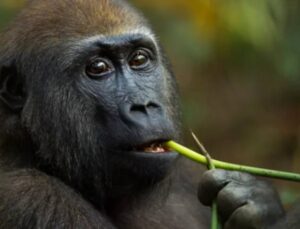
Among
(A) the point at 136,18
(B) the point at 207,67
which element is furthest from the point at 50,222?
(B) the point at 207,67

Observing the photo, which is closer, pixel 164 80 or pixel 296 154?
pixel 164 80

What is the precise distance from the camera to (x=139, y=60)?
491cm

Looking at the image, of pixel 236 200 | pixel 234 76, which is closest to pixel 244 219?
pixel 236 200

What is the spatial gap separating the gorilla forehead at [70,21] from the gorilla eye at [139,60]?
0.43 ft

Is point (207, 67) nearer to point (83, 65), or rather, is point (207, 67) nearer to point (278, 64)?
point (278, 64)

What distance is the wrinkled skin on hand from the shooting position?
4.50 meters

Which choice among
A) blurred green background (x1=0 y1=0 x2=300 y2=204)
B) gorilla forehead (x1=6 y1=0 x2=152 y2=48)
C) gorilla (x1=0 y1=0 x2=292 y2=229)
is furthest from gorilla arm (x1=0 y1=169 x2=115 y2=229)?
blurred green background (x1=0 y1=0 x2=300 y2=204)

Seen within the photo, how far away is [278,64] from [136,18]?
10.1 ft

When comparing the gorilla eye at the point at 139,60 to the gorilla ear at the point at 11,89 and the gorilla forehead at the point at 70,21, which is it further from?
the gorilla ear at the point at 11,89

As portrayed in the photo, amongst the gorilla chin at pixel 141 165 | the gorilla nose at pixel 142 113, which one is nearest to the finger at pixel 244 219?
the gorilla chin at pixel 141 165

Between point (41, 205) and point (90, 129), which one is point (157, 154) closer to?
point (90, 129)

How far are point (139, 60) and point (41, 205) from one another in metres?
0.97

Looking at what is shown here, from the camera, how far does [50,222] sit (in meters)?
4.37

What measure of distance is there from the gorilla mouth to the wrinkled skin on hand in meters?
0.25
